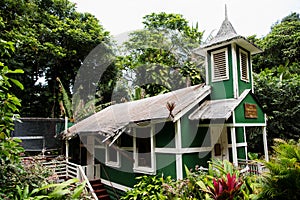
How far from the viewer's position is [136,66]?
21016 millimetres

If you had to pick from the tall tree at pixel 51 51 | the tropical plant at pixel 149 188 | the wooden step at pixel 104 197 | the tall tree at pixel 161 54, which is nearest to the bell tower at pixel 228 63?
the tropical plant at pixel 149 188

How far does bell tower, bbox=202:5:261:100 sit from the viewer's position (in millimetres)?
8195

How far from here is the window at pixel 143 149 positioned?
26.3ft

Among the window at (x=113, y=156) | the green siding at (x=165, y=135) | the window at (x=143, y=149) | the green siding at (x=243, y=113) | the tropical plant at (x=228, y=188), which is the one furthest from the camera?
the window at (x=113, y=156)

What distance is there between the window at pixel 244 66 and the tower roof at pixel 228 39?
0.29 m

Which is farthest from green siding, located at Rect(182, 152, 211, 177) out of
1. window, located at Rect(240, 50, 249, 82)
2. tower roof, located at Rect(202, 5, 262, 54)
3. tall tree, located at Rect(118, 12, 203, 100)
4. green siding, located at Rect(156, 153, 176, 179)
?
tall tree, located at Rect(118, 12, 203, 100)

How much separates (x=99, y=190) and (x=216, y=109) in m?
6.33

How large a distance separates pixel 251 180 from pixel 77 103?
14160 mm

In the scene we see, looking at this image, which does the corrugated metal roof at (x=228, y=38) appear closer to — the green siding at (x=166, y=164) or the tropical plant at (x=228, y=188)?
the green siding at (x=166, y=164)

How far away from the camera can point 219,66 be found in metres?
8.58

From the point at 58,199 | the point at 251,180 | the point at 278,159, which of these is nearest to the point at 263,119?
the point at 251,180

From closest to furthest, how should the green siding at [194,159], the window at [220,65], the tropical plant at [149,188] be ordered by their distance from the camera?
the tropical plant at [149,188], the green siding at [194,159], the window at [220,65]

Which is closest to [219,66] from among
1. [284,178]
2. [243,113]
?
[243,113]

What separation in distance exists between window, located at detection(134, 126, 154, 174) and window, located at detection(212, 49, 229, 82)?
2943 mm
